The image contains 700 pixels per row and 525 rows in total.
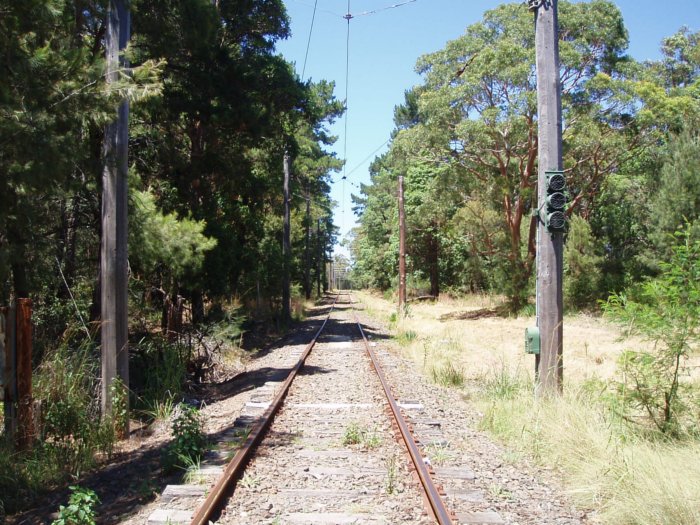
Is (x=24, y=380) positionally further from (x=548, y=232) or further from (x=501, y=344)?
(x=501, y=344)

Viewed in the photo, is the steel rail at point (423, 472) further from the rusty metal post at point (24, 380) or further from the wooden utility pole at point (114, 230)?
the rusty metal post at point (24, 380)

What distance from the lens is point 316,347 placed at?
54.8 feet

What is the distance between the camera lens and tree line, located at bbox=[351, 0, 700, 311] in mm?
22141

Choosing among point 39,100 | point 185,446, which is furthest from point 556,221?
point 39,100

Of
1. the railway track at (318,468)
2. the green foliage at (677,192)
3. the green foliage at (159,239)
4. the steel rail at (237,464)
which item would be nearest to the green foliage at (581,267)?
the green foliage at (677,192)

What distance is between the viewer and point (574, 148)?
22781 millimetres

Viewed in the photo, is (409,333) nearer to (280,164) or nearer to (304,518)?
(280,164)

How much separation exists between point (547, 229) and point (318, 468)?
424 cm

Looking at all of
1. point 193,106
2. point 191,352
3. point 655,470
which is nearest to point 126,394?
point 191,352

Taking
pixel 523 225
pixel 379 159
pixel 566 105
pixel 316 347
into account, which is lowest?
pixel 316 347

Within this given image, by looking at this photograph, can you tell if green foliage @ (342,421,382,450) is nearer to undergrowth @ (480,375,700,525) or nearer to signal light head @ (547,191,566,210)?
undergrowth @ (480,375,700,525)

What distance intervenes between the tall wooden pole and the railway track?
1835 millimetres

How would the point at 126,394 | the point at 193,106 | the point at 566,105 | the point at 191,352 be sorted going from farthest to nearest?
the point at 566,105
the point at 193,106
the point at 191,352
the point at 126,394

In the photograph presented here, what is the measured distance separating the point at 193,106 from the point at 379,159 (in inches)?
2147
